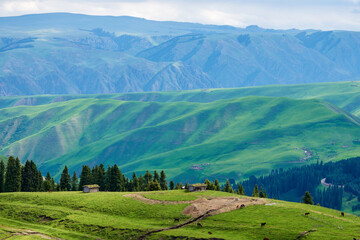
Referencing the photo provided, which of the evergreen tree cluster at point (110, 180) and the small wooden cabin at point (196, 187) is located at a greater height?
the evergreen tree cluster at point (110, 180)

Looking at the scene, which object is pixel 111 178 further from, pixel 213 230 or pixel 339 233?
pixel 339 233

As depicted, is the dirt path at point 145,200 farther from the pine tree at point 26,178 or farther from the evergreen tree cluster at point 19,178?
the pine tree at point 26,178

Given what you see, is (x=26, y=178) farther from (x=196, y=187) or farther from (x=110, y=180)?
(x=196, y=187)

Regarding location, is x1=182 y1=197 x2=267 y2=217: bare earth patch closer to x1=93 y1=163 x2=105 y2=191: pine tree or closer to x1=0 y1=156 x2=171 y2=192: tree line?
x1=0 y1=156 x2=171 y2=192: tree line

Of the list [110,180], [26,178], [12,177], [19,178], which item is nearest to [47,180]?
[26,178]

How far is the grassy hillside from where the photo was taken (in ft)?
322

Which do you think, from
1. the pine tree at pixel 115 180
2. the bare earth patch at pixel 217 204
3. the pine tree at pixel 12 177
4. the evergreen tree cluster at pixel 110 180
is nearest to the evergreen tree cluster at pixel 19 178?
the pine tree at pixel 12 177

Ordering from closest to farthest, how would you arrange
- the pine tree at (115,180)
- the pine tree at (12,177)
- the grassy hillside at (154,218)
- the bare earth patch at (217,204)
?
the grassy hillside at (154,218) < the bare earth patch at (217,204) < the pine tree at (12,177) < the pine tree at (115,180)

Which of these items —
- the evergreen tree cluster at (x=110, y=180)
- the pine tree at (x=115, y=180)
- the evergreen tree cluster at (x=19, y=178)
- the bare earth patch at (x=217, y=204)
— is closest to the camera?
the bare earth patch at (x=217, y=204)

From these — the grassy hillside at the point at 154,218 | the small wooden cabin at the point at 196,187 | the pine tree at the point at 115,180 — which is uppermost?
the pine tree at the point at 115,180

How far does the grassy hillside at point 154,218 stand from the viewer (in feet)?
322

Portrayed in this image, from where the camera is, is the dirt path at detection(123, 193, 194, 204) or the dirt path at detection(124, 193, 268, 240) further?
the dirt path at detection(123, 193, 194, 204)

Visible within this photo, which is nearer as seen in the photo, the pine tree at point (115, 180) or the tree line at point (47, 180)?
the tree line at point (47, 180)

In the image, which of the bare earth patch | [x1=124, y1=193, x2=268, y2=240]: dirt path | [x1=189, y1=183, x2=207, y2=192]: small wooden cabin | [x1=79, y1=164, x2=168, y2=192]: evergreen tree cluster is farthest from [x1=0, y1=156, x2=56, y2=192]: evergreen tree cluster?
the bare earth patch
